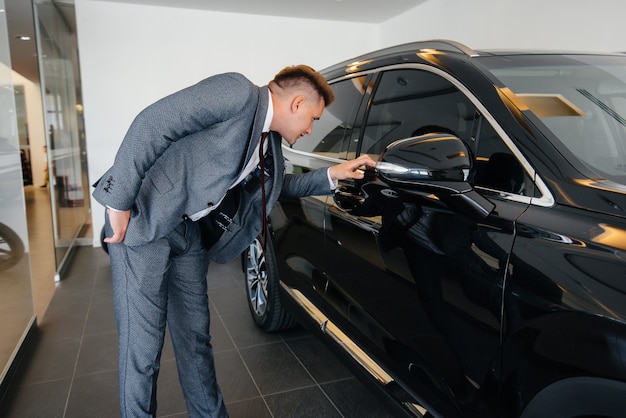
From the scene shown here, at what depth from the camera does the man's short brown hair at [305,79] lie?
145 centimetres

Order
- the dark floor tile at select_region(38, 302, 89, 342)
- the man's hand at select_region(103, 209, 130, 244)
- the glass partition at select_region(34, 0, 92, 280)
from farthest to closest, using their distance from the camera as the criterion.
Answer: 1. the glass partition at select_region(34, 0, 92, 280)
2. the dark floor tile at select_region(38, 302, 89, 342)
3. the man's hand at select_region(103, 209, 130, 244)

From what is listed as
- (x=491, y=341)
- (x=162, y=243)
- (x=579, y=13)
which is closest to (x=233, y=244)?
(x=162, y=243)

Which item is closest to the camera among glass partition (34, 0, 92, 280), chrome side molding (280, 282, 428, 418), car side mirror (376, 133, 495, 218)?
car side mirror (376, 133, 495, 218)

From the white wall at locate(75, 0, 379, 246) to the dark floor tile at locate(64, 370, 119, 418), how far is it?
11.6ft

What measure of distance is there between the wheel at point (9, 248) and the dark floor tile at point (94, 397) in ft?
2.35

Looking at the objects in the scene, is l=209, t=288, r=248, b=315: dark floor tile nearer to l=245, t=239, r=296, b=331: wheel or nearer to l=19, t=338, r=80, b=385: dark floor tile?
l=245, t=239, r=296, b=331: wheel

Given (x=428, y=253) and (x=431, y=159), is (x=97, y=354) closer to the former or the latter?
(x=428, y=253)

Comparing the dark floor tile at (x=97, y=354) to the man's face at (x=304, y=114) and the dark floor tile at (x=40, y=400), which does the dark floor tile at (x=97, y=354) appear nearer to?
the dark floor tile at (x=40, y=400)

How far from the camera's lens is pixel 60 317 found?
135 inches

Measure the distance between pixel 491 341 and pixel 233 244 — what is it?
98cm

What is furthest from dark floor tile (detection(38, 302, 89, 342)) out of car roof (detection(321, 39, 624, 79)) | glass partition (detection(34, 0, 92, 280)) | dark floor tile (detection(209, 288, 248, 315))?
car roof (detection(321, 39, 624, 79))

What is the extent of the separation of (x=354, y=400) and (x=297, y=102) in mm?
1528

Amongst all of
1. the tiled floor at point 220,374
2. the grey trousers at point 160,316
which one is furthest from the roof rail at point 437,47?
the tiled floor at point 220,374

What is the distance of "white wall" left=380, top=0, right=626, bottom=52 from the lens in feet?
12.3
